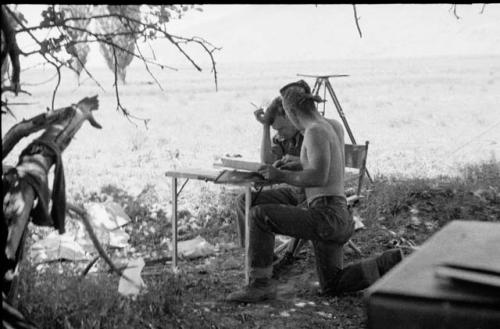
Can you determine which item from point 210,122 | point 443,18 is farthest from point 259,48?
point 210,122

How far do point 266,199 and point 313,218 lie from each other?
63 centimetres

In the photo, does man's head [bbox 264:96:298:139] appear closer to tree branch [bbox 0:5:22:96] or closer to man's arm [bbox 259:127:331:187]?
man's arm [bbox 259:127:331:187]

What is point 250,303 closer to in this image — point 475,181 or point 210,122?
point 475,181

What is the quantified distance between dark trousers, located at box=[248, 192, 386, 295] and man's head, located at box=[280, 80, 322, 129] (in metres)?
0.56

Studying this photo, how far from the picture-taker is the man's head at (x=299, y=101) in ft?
15.4

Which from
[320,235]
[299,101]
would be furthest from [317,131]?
[320,235]

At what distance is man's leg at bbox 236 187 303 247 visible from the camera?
5207 mm

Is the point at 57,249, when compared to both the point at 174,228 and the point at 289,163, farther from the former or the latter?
the point at 289,163

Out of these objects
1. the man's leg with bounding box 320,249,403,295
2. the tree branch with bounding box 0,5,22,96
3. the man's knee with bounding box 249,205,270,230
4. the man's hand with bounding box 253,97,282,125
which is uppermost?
the tree branch with bounding box 0,5,22,96

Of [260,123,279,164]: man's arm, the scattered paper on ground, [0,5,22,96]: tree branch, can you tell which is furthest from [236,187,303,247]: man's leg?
[0,5,22,96]: tree branch

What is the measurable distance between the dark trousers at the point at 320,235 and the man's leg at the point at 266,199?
14.8 inches

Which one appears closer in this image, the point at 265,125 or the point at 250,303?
the point at 250,303

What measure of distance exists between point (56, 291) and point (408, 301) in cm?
284

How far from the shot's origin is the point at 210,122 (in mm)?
19234
